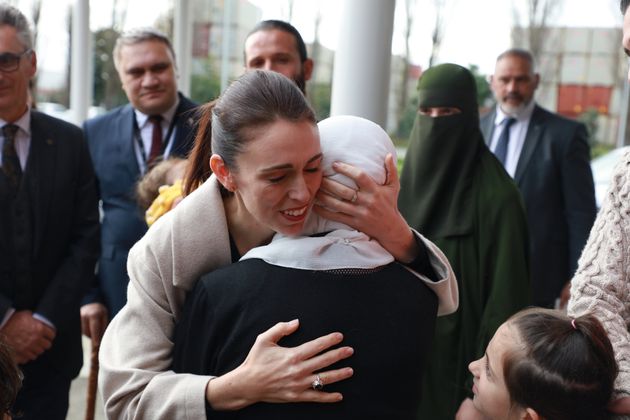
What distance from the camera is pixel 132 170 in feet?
11.7

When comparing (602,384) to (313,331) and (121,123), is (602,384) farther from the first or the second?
(121,123)

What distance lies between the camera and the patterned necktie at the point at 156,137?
3668mm

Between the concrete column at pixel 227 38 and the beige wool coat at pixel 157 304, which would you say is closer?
the beige wool coat at pixel 157 304

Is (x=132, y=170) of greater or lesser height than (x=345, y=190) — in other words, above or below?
below

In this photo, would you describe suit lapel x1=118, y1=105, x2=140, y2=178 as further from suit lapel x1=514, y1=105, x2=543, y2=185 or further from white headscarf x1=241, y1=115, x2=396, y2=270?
suit lapel x1=514, y1=105, x2=543, y2=185

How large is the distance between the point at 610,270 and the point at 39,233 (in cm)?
202

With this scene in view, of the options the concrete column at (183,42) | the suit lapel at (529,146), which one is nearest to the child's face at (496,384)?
the suit lapel at (529,146)

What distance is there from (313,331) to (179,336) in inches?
11.7

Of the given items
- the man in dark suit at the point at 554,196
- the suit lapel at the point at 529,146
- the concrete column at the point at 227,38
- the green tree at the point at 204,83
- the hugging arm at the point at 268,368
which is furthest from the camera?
the green tree at the point at 204,83

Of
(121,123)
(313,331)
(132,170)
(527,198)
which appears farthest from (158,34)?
(313,331)

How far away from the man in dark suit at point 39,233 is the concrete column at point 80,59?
4.69m

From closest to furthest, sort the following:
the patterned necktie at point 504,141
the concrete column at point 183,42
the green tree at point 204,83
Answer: the patterned necktie at point 504,141 < the concrete column at point 183,42 < the green tree at point 204,83

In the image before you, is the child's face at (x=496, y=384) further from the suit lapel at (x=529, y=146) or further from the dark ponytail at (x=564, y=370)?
the suit lapel at (x=529, y=146)

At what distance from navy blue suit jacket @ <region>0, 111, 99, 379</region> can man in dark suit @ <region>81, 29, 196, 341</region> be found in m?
0.36
